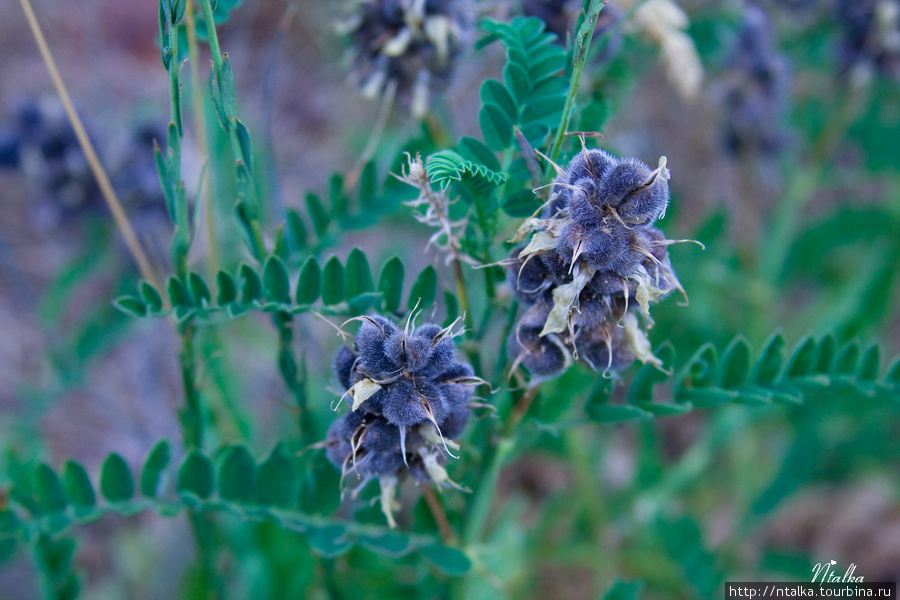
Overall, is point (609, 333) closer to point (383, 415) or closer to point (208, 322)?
point (383, 415)

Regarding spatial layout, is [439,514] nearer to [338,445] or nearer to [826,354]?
[338,445]

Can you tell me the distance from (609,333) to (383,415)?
1.16 ft

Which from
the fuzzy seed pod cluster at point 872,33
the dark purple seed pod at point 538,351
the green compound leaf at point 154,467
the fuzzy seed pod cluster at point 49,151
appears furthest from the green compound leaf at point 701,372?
the fuzzy seed pod cluster at point 49,151

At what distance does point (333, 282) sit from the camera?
125 cm

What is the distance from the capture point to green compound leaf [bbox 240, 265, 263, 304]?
1.17 meters

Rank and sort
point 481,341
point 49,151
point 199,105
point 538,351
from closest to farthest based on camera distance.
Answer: point 538,351 < point 481,341 < point 199,105 < point 49,151

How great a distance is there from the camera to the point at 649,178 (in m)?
0.89

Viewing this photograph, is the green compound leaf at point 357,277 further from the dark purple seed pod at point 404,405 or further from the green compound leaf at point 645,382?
the green compound leaf at point 645,382

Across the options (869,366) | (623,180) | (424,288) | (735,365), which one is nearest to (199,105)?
(424,288)

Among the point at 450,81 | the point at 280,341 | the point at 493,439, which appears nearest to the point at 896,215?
the point at 450,81

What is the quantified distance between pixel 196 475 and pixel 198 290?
0.38 m

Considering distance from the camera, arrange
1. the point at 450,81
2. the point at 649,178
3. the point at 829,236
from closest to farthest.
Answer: the point at 649,178, the point at 450,81, the point at 829,236

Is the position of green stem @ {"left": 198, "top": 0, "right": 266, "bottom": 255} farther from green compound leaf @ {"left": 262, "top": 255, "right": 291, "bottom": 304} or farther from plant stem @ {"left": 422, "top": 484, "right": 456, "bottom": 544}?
plant stem @ {"left": 422, "top": 484, "right": 456, "bottom": 544}

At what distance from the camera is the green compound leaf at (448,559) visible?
1.30 meters
